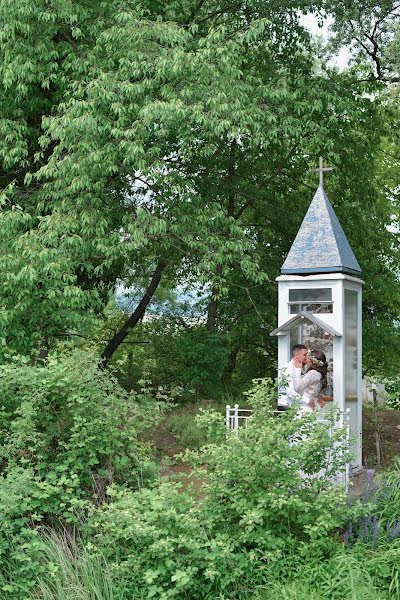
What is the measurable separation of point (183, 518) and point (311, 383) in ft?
13.1

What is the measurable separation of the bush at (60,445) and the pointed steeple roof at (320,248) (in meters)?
3.03

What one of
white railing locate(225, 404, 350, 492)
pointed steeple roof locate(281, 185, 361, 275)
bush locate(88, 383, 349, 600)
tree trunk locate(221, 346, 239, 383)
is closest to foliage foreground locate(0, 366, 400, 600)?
bush locate(88, 383, 349, 600)

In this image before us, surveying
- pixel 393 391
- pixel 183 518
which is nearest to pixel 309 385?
pixel 393 391

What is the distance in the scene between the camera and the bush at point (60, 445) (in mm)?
6938

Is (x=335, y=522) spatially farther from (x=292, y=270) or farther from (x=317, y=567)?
(x=292, y=270)

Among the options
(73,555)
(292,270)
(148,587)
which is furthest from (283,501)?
(292,270)

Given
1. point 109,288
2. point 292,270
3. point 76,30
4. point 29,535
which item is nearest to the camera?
point 29,535

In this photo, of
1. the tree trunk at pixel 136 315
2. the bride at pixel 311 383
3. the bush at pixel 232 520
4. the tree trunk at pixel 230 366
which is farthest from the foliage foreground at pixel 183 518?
the tree trunk at pixel 230 366

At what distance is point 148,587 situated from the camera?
626 cm

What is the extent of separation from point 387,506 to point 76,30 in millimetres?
7656

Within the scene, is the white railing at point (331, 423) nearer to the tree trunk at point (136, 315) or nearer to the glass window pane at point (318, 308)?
the glass window pane at point (318, 308)

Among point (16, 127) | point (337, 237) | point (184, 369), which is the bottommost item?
point (184, 369)

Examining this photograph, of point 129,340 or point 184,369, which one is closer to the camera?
Result: point 184,369

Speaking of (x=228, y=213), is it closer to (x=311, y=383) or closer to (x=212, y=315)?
(x=212, y=315)
